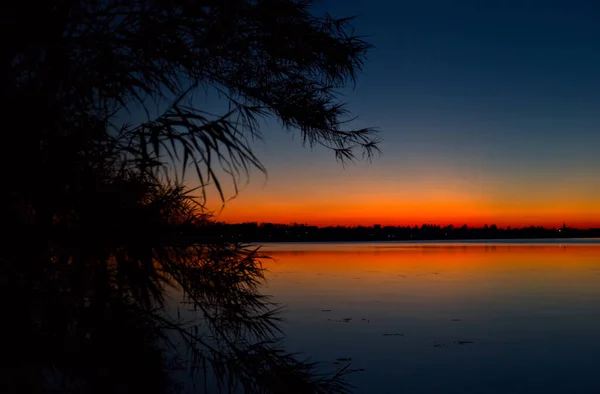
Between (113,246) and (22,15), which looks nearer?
(22,15)

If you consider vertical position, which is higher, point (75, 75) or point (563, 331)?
point (75, 75)

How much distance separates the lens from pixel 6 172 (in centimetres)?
293

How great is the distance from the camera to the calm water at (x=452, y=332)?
6.86m

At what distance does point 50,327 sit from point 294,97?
3.09m

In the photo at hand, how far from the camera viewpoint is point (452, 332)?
10109 mm

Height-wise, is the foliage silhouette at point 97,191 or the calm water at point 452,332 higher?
the foliage silhouette at point 97,191

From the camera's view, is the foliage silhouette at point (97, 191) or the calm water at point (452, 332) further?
the calm water at point (452, 332)

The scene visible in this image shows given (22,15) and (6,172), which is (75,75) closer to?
(22,15)

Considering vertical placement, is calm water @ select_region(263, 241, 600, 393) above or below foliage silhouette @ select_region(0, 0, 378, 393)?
below

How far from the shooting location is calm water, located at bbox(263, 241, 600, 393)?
6863 mm

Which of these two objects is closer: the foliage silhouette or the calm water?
the foliage silhouette

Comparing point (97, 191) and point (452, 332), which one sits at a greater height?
point (97, 191)

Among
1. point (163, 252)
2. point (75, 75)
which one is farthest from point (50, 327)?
point (75, 75)

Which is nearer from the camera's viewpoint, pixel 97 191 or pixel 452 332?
pixel 97 191
